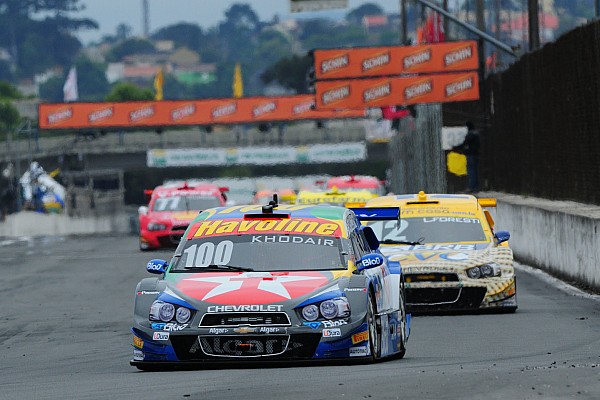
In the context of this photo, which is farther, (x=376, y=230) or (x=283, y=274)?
(x=376, y=230)

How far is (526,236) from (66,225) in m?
33.9

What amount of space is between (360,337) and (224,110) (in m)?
104

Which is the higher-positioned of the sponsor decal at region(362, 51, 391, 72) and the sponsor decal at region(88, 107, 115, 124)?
the sponsor decal at region(362, 51, 391, 72)

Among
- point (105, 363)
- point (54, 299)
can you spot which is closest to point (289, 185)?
point (54, 299)

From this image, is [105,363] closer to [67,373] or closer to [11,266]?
[67,373]

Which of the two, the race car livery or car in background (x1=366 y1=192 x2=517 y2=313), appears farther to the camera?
car in background (x1=366 y1=192 x2=517 y2=313)

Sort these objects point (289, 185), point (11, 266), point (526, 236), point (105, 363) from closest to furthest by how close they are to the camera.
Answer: point (105, 363) < point (526, 236) < point (11, 266) < point (289, 185)

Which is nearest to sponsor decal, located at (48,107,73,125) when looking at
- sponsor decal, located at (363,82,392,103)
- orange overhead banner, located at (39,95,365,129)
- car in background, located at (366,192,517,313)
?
orange overhead banner, located at (39,95,365,129)

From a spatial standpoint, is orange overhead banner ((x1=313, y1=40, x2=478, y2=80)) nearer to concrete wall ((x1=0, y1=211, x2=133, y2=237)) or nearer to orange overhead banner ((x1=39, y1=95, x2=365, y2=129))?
concrete wall ((x1=0, y1=211, x2=133, y2=237))

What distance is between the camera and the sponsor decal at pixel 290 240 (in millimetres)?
11758

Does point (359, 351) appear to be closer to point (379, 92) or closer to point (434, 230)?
point (434, 230)

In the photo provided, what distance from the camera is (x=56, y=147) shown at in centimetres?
11631

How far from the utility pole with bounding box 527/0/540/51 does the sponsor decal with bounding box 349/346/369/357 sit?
20918 mm

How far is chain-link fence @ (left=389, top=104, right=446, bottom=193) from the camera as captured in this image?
37781mm
